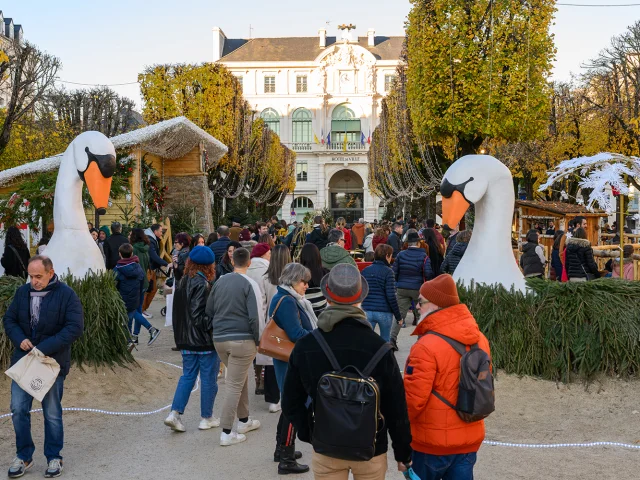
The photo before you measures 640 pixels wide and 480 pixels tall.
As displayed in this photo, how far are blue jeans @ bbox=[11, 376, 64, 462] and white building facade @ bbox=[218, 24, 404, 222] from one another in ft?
204

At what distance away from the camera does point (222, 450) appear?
5.69 metres

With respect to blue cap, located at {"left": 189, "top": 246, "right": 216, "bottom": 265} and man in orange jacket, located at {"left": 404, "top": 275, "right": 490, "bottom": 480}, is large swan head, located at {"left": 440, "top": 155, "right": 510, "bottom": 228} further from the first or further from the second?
man in orange jacket, located at {"left": 404, "top": 275, "right": 490, "bottom": 480}

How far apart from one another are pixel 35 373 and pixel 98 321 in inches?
88.9

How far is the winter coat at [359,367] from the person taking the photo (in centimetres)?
321

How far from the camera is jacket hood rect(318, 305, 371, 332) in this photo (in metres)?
3.27

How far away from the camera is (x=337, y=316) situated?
129 inches

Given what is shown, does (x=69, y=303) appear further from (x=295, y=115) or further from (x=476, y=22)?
(x=295, y=115)

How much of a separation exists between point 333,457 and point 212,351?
294cm

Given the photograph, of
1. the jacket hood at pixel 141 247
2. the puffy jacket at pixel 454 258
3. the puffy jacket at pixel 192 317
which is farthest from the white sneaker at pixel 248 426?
the jacket hood at pixel 141 247

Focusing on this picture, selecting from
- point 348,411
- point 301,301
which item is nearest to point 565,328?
point 301,301

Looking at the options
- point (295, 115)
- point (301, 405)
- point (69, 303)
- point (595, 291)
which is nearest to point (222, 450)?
point (69, 303)

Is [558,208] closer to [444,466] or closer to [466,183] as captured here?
[466,183]

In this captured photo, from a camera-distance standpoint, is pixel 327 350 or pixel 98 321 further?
pixel 98 321

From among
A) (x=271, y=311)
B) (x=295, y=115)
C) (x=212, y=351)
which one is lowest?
(x=212, y=351)
